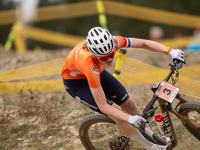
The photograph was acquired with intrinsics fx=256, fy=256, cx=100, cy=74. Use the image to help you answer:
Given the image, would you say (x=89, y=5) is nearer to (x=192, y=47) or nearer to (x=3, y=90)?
(x=192, y=47)

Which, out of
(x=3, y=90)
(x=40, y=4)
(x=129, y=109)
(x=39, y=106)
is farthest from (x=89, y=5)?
(x=40, y=4)

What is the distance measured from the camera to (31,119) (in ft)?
16.4

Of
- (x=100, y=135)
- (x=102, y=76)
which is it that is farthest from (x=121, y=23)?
(x=102, y=76)

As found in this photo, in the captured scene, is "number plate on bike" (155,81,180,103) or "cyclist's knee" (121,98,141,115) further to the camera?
"cyclist's knee" (121,98,141,115)

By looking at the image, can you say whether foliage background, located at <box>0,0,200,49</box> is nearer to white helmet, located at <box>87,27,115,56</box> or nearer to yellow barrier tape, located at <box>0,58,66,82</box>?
yellow barrier tape, located at <box>0,58,66,82</box>

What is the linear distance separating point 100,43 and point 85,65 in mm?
314

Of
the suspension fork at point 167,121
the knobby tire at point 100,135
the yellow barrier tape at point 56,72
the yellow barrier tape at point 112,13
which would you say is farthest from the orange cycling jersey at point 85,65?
the yellow barrier tape at point 112,13

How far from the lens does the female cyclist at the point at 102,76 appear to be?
292 centimetres

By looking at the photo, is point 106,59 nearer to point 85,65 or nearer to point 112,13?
point 85,65

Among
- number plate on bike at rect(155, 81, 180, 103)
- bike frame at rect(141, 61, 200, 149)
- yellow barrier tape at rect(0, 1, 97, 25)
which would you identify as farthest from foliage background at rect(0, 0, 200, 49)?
number plate on bike at rect(155, 81, 180, 103)

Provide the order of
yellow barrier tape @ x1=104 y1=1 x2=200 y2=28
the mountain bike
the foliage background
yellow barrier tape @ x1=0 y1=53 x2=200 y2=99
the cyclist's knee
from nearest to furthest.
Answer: the mountain bike → the cyclist's knee → yellow barrier tape @ x1=0 y1=53 x2=200 y2=99 → yellow barrier tape @ x1=104 y1=1 x2=200 y2=28 → the foliage background

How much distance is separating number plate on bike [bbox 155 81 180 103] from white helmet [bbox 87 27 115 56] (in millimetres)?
743

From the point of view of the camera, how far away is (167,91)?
2.98 m

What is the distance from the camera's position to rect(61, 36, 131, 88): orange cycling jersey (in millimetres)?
2908
